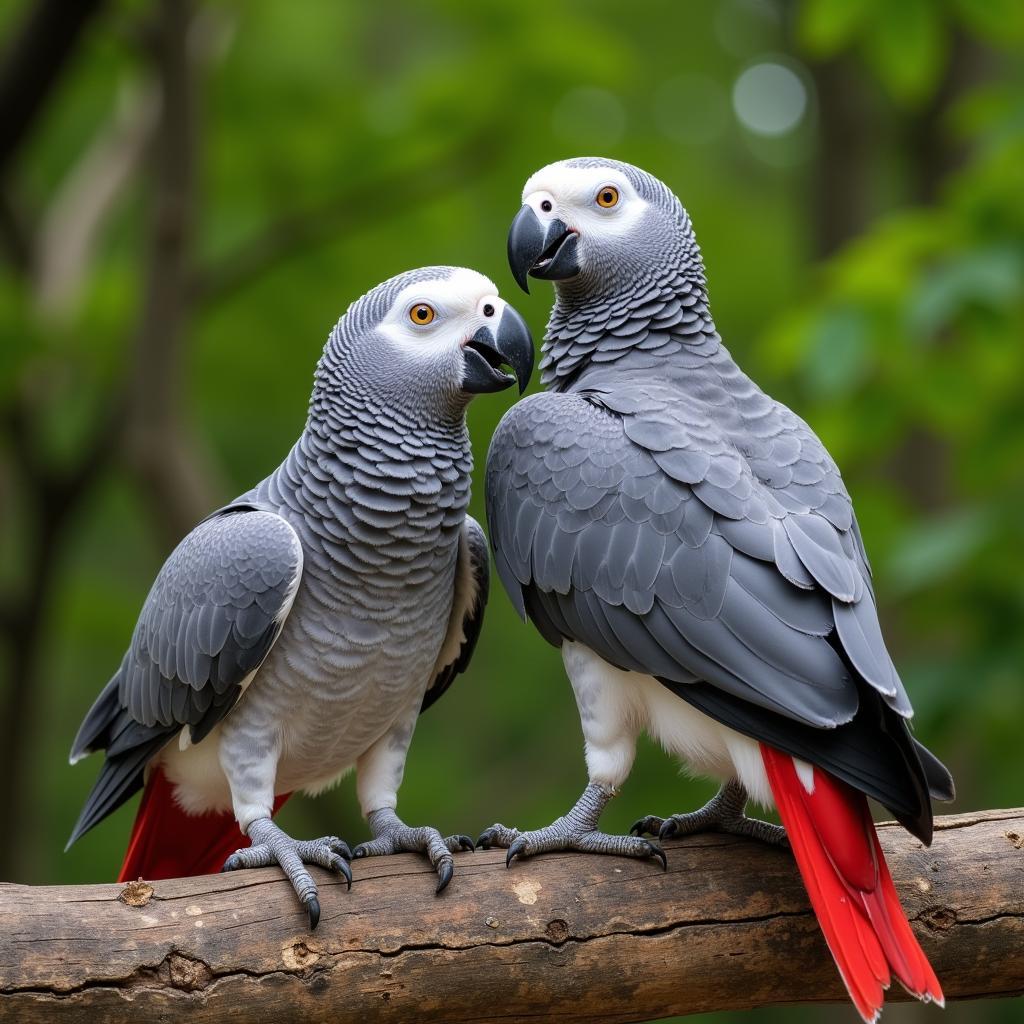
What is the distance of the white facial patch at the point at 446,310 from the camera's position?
2340mm

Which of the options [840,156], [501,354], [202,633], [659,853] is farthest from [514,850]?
[840,156]

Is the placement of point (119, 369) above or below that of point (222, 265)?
below

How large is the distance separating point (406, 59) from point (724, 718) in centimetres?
740

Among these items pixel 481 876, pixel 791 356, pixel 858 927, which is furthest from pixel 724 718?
pixel 791 356

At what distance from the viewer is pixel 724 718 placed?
7.00ft

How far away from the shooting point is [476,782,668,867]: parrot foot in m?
2.28

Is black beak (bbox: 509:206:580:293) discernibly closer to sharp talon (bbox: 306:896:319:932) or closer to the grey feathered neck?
the grey feathered neck

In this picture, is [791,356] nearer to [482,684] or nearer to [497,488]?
[497,488]

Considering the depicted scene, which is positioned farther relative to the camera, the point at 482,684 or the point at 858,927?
the point at 482,684

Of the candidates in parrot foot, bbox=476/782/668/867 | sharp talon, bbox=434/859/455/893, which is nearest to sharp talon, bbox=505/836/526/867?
parrot foot, bbox=476/782/668/867

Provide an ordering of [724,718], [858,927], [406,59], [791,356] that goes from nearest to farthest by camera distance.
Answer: [858,927]
[724,718]
[791,356]
[406,59]

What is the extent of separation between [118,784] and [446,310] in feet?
3.82

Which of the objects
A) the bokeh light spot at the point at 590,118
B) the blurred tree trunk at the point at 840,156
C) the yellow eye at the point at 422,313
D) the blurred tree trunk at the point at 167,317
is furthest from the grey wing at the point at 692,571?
the blurred tree trunk at the point at 840,156

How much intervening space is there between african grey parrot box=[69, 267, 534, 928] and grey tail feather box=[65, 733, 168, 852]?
0.07m
